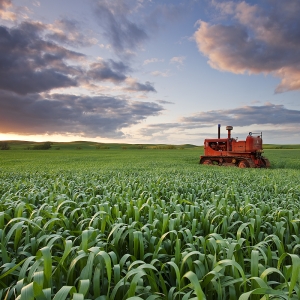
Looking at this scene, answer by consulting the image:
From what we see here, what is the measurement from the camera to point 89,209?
504 centimetres

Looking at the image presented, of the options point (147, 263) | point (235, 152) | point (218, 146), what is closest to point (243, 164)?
point (235, 152)

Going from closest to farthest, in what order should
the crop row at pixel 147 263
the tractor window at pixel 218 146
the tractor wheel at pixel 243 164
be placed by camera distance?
the crop row at pixel 147 263 < the tractor wheel at pixel 243 164 < the tractor window at pixel 218 146

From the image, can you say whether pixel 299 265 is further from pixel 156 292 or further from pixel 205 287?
pixel 156 292

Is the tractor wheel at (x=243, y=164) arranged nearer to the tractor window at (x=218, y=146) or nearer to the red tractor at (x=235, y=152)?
the red tractor at (x=235, y=152)

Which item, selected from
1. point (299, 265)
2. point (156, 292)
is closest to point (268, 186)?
point (299, 265)

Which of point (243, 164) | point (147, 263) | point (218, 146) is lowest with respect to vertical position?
point (147, 263)

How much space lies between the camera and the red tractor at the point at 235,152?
1973cm

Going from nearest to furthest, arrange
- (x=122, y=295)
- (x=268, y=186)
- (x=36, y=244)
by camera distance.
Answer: (x=122, y=295)
(x=36, y=244)
(x=268, y=186)

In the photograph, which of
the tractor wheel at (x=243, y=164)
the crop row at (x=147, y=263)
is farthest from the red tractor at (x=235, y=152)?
the crop row at (x=147, y=263)

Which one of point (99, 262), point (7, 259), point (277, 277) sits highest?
point (99, 262)

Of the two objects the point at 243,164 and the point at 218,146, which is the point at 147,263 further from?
the point at 218,146

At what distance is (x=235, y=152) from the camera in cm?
2042

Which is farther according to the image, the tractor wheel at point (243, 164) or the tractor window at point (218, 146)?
the tractor window at point (218, 146)

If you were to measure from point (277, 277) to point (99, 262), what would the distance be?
2.20m
